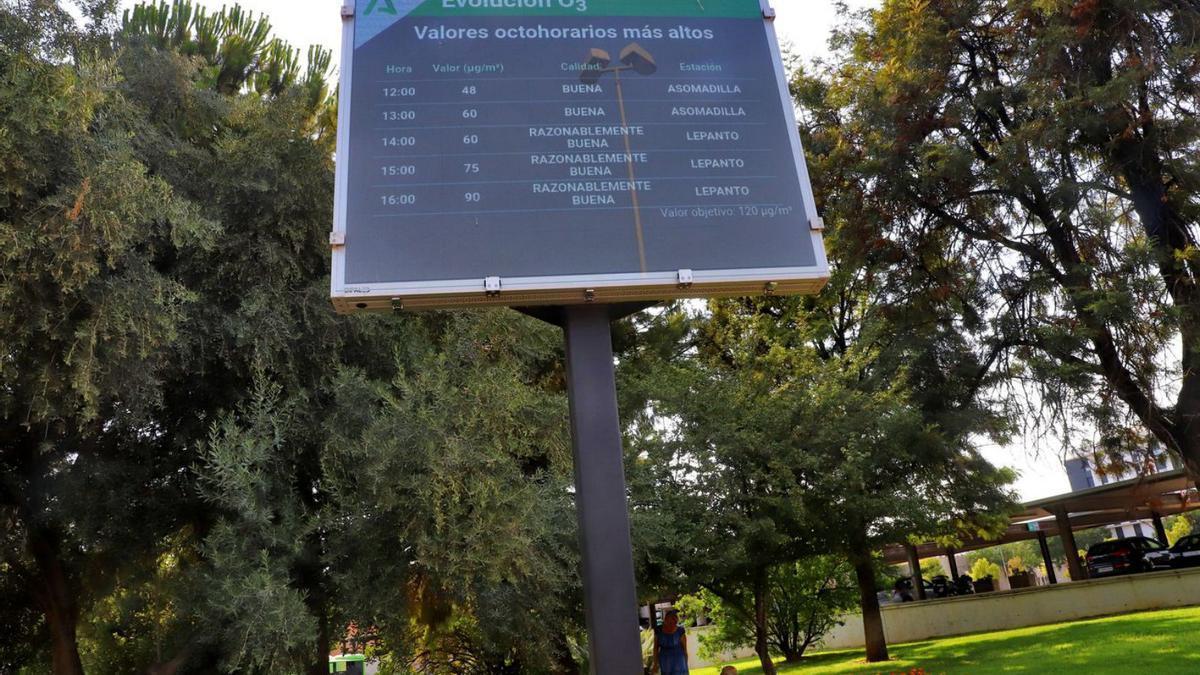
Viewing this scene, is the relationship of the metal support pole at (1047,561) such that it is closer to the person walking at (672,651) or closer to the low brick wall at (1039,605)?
the low brick wall at (1039,605)

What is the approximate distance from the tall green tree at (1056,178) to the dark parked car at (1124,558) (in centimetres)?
1415

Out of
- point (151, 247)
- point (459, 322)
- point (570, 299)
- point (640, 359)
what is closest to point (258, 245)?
point (151, 247)

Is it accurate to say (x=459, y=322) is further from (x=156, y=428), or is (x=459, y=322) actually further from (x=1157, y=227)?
(x=1157, y=227)

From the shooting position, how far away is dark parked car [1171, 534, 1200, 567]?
2206 centimetres

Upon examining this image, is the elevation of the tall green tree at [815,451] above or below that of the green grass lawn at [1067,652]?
above

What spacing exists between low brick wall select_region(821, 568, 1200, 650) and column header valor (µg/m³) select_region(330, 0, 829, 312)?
17.9 meters

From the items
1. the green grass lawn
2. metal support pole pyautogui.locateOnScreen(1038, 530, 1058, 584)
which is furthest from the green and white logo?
metal support pole pyautogui.locateOnScreen(1038, 530, 1058, 584)

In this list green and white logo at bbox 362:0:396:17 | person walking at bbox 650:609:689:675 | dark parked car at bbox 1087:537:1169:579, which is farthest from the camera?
dark parked car at bbox 1087:537:1169:579

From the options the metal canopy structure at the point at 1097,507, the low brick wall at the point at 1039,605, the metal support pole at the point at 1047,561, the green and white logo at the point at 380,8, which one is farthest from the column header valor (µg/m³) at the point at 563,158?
the metal support pole at the point at 1047,561

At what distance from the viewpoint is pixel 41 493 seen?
1042 centimetres

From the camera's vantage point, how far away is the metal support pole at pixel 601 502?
506 centimetres

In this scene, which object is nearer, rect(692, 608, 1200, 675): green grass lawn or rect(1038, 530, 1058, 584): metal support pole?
rect(692, 608, 1200, 675): green grass lawn

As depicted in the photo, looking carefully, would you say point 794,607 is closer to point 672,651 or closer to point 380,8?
point 672,651

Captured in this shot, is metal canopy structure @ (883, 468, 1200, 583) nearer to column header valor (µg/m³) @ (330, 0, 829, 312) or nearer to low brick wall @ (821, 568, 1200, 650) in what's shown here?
low brick wall @ (821, 568, 1200, 650)
